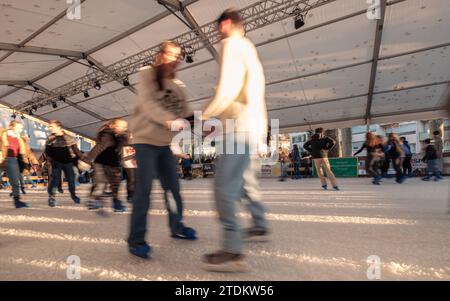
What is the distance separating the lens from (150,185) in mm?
1729

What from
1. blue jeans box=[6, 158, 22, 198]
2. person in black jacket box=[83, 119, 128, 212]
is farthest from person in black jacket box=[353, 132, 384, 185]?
blue jeans box=[6, 158, 22, 198]

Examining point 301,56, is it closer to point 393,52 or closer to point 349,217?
point 393,52

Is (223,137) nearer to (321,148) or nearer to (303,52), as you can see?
(321,148)

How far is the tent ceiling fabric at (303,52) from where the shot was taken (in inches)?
284

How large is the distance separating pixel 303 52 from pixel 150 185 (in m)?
8.35

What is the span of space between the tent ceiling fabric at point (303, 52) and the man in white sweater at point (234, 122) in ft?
21.1

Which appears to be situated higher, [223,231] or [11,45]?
[11,45]

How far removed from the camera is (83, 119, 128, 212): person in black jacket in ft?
12.5

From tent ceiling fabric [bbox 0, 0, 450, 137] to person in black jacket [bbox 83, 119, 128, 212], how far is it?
429cm

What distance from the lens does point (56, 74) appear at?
1184 cm

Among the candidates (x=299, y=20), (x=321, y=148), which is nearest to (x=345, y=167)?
(x=321, y=148)

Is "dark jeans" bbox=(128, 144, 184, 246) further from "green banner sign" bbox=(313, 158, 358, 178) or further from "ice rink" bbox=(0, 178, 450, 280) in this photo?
"green banner sign" bbox=(313, 158, 358, 178)

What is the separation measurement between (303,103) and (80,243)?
11.3 meters
